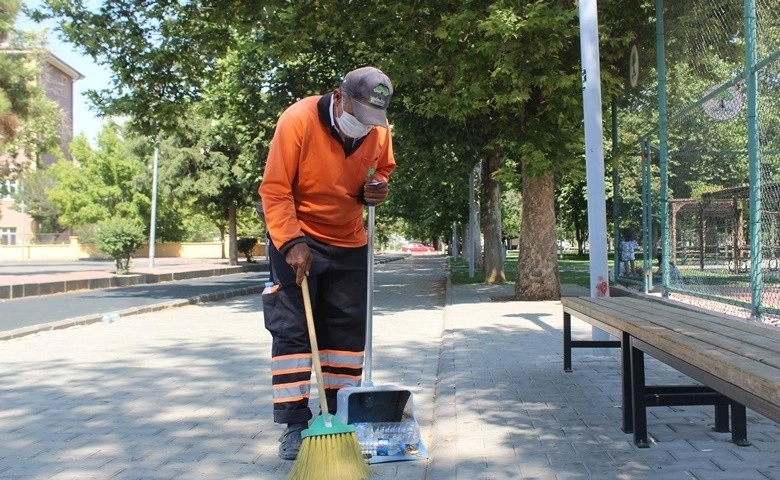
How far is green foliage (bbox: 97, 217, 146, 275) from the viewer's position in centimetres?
2438

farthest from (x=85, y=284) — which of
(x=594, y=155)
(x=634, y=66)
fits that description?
(x=594, y=155)

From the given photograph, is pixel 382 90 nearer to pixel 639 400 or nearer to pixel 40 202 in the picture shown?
pixel 639 400

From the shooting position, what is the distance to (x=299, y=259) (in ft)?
12.8

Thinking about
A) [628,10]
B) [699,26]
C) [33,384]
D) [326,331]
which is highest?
[628,10]

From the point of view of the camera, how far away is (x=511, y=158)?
1562 centimetres

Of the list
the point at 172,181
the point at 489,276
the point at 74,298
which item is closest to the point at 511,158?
the point at 489,276

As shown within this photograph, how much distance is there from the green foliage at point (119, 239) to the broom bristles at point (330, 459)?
22157mm

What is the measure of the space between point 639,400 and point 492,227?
18374 mm

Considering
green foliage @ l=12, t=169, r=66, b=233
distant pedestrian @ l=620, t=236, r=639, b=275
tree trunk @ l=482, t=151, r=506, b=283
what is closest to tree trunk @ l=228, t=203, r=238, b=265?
tree trunk @ l=482, t=151, r=506, b=283

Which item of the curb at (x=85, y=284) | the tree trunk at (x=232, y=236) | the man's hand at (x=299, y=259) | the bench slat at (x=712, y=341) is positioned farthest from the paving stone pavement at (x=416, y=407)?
the tree trunk at (x=232, y=236)

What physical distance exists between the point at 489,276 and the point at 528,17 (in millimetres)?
11874

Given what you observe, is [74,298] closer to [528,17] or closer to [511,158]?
[511,158]

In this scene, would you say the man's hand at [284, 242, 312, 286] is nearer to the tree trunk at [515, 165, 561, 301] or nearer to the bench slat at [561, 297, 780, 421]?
the bench slat at [561, 297, 780, 421]

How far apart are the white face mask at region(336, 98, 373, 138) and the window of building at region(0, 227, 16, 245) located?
75881 millimetres
